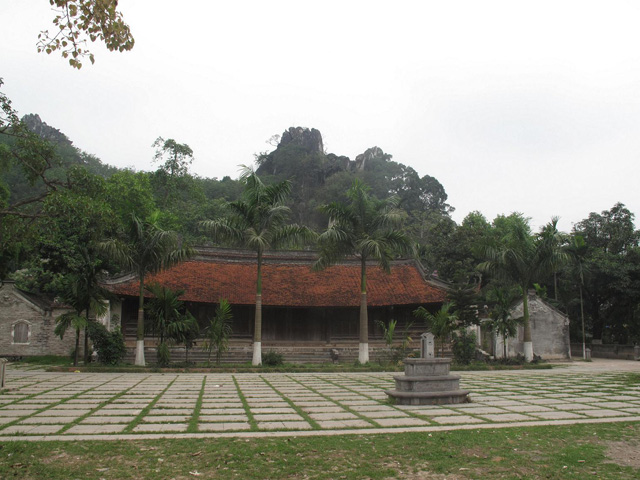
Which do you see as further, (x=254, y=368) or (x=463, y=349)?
(x=463, y=349)

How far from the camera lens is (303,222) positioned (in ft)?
196

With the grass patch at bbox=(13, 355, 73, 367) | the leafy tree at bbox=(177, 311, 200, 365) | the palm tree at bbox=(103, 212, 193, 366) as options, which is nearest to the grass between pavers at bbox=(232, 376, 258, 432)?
the leafy tree at bbox=(177, 311, 200, 365)

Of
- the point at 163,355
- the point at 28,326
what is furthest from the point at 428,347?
the point at 28,326

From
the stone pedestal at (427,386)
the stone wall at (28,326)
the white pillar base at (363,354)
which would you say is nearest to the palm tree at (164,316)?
the white pillar base at (363,354)

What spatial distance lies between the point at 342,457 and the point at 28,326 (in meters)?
22.8

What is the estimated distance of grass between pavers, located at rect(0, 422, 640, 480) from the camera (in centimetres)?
508

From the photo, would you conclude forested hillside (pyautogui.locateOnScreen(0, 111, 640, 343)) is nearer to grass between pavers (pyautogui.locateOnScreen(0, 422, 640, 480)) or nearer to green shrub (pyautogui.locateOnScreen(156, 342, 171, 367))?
green shrub (pyautogui.locateOnScreen(156, 342, 171, 367))

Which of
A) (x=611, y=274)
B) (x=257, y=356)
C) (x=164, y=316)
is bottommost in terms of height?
(x=257, y=356)

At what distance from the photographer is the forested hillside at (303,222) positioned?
46.5 ft

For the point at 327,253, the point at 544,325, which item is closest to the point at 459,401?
the point at 327,253

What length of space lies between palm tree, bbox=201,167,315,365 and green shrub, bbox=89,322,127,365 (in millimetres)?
4875

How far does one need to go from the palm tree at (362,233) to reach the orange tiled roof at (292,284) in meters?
4.52

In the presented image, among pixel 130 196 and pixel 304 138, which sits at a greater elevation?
pixel 304 138

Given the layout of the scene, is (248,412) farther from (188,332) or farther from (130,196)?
(130,196)
